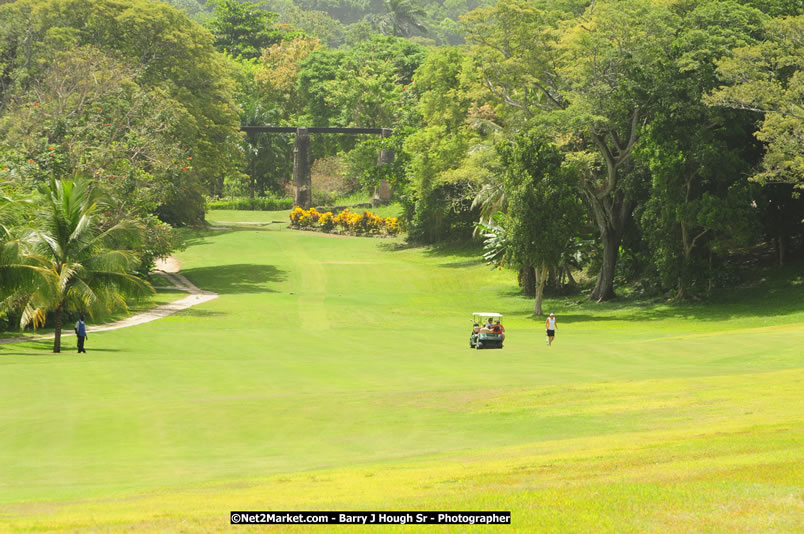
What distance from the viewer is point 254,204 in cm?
11862

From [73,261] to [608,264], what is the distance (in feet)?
102

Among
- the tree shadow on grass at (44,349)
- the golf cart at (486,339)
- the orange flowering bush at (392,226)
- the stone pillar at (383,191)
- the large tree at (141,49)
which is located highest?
the large tree at (141,49)

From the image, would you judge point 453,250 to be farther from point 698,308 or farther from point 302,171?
point 698,308

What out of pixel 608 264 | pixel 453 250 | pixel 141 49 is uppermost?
pixel 141 49

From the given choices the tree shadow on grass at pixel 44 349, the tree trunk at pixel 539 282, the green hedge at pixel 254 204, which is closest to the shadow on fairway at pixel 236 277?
the tree trunk at pixel 539 282

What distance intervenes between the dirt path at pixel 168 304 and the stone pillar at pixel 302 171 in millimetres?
32981

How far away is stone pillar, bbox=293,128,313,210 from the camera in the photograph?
108 meters

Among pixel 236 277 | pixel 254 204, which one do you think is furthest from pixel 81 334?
pixel 254 204

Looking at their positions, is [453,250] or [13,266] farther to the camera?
[453,250]

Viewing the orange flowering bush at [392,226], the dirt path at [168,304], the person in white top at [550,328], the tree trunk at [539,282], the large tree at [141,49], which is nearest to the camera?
the person in white top at [550,328]

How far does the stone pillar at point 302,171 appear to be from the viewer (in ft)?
355

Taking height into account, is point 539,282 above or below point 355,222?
below

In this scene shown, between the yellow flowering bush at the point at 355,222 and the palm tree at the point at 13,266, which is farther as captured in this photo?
the yellow flowering bush at the point at 355,222

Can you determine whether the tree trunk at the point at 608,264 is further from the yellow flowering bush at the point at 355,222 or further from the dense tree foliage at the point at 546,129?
the yellow flowering bush at the point at 355,222
